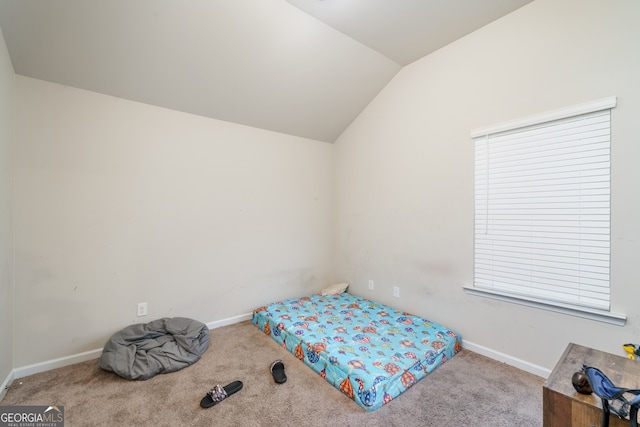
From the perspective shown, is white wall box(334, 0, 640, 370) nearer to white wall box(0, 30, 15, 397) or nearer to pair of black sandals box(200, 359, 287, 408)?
pair of black sandals box(200, 359, 287, 408)

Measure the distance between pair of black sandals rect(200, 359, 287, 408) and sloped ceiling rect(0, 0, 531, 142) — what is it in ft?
7.93

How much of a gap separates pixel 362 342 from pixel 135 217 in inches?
89.0

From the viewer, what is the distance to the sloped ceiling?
1.81m

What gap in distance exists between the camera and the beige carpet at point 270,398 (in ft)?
5.12

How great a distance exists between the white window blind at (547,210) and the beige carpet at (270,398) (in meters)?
0.72

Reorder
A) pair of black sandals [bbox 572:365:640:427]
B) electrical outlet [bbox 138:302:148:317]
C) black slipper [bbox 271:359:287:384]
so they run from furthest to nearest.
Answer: electrical outlet [bbox 138:302:148:317] → black slipper [bbox 271:359:287:384] → pair of black sandals [bbox 572:365:640:427]

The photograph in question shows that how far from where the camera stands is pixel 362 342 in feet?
7.19

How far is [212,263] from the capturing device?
9.17ft

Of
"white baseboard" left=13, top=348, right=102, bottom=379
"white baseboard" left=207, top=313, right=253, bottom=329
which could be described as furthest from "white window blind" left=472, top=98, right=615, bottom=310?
"white baseboard" left=13, top=348, right=102, bottom=379

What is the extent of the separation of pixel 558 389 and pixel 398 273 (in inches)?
77.3

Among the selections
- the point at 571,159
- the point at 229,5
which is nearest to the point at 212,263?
the point at 229,5

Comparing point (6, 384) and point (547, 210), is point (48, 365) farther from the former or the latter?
point (547, 210)

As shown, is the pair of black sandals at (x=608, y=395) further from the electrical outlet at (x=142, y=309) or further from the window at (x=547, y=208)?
the electrical outlet at (x=142, y=309)

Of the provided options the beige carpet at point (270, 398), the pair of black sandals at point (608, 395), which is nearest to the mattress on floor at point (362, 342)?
the beige carpet at point (270, 398)
